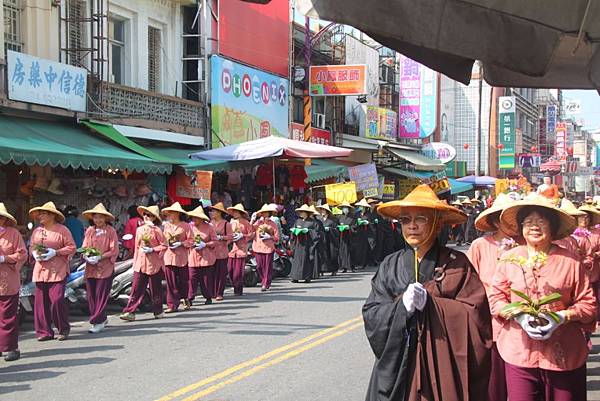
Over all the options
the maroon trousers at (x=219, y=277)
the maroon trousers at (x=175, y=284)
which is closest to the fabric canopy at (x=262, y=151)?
the maroon trousers at (x=219, y=277)

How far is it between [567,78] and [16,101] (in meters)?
11.3

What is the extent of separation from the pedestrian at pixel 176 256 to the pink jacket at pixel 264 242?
2801mm

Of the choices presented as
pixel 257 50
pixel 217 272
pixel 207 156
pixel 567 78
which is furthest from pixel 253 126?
pixel 567 78

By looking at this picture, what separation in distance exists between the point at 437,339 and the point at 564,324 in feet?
3.35

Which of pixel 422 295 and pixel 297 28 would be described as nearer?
pixel 422 295

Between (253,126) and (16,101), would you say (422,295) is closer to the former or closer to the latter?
(16,101)

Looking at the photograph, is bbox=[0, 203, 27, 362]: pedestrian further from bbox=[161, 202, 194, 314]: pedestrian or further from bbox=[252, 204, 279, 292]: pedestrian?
bbox=[252, 204, 279, 292]: pedestrian

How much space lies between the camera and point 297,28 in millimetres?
27531

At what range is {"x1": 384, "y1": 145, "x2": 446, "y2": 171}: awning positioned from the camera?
3067cm

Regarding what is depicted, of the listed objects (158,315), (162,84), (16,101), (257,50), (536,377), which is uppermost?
(257,50)

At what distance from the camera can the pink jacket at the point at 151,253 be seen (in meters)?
11.4

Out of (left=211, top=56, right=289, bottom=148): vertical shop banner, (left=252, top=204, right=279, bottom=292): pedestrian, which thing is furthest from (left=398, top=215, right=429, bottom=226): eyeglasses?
(left=211, top=56, right=289, bottom=148): vertical shop banner

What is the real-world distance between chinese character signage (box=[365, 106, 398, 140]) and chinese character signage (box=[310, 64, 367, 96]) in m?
6.51

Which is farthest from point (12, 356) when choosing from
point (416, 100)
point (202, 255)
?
point (416, 100)
